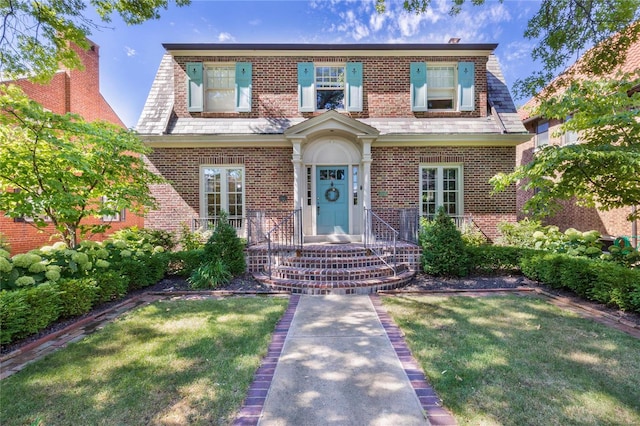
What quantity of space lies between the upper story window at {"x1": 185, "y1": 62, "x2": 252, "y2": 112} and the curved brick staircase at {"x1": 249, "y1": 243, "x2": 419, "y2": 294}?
5.54m

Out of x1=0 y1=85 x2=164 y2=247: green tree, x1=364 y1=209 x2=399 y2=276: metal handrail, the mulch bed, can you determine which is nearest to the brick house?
x1=364 y1=209 x2=399 y2=276: metal handrail

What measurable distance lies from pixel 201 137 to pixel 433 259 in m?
7.81

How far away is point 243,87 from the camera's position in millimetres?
9516

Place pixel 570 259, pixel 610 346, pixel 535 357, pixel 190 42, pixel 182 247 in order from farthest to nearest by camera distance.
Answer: pixel 190 42, pixel 182 247, pixel 570 259, pixel 610 346, pixel 535 357

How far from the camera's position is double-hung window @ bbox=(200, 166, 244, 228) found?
9344 mm

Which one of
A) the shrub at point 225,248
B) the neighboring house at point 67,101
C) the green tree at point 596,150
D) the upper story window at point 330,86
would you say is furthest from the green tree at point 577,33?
the neighboring house at point 67,101

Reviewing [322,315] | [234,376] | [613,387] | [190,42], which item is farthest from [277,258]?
[190,42]

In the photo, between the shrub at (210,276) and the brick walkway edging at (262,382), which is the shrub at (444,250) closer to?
the brick walkway edging at (262,382)

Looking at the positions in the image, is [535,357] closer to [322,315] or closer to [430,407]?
[430,407]

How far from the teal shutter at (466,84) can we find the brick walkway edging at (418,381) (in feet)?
28.0

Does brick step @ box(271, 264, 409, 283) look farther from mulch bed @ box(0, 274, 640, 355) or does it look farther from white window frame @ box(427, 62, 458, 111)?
white window frame @ box(427, 62, 458, 111)

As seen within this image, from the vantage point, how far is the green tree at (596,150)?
4.46 m

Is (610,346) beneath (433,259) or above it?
beneath

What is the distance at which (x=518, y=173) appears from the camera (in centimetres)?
530
